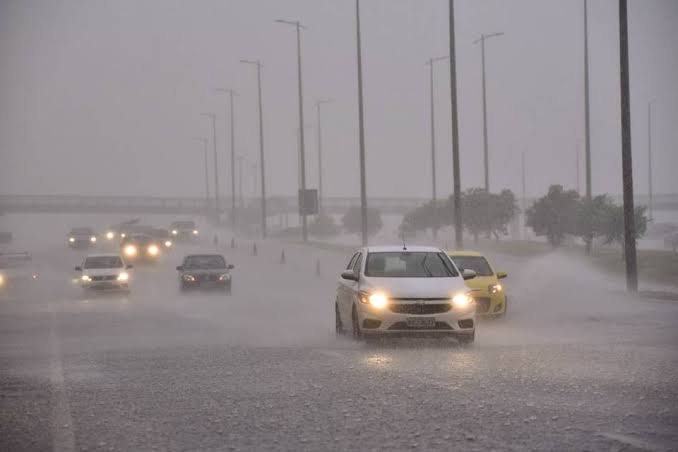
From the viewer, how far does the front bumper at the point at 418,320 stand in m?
16.8

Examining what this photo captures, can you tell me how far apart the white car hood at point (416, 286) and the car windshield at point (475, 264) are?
5705 mm

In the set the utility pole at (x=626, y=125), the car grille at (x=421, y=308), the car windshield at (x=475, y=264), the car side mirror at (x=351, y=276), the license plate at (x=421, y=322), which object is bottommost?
the license plate at (x=421, y=322)

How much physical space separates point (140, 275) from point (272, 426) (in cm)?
4196

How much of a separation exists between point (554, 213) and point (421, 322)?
4255 centimetres

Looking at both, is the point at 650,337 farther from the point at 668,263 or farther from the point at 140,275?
the point at 140,275

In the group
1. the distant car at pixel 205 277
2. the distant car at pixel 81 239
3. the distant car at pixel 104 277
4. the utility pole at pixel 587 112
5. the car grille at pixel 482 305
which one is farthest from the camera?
the distant car at pixel 81 239

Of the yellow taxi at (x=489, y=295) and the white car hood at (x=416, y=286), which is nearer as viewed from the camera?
the white car hood at (x=416, y=286)

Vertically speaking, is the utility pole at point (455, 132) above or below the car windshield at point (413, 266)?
above

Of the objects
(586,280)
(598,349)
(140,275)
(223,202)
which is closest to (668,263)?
(586,280)

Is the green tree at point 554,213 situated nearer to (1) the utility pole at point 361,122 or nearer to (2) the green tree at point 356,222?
(1) the utility pole at point 361,122

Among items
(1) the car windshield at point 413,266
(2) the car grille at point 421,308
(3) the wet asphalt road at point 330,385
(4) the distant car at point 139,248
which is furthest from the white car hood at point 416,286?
(4) the distant car at point 139,248

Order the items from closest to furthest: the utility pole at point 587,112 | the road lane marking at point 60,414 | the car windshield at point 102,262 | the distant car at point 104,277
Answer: the road lane marking at point 60,414, the distant car at point 104,277, the car windshield at point 102,262, the utility pole at point 587,112

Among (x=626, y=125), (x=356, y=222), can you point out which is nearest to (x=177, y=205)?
(x=356, y=222)

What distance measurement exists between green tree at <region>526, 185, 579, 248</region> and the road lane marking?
43812 millimetres
